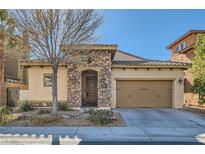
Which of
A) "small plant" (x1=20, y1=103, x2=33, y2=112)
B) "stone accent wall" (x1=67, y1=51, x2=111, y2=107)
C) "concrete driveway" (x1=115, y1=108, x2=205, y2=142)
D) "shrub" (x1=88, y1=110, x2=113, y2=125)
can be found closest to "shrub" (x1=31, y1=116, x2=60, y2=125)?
"shrub" (x1=88, y1=110, x2=113, y2=125)

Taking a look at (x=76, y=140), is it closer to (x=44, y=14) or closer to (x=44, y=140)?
(x=44, y=140)

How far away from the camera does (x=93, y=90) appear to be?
17562mm

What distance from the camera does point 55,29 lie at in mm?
11820

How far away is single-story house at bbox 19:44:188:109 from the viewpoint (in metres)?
16.4

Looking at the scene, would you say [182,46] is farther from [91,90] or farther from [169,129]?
[169,129]

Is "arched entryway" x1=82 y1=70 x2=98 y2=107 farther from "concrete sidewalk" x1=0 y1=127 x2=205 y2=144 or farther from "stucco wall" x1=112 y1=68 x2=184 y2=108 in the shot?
"concrete sidewalk" x1=0 y1=127 x2=205 y2=144

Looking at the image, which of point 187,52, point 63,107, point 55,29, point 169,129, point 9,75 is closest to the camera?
point 169,129

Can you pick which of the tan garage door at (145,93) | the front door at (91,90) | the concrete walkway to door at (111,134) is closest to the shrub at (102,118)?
the concrete walkway to door at (111,134)

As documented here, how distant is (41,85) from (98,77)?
4204mm

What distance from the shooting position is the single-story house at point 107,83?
644 inches

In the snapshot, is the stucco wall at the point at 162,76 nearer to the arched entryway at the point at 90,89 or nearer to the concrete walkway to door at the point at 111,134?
the arched entryway at the point at 90,89

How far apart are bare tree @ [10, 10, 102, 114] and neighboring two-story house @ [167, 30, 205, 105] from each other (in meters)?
9.67

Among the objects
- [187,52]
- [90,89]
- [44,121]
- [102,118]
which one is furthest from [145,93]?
[44,121]
